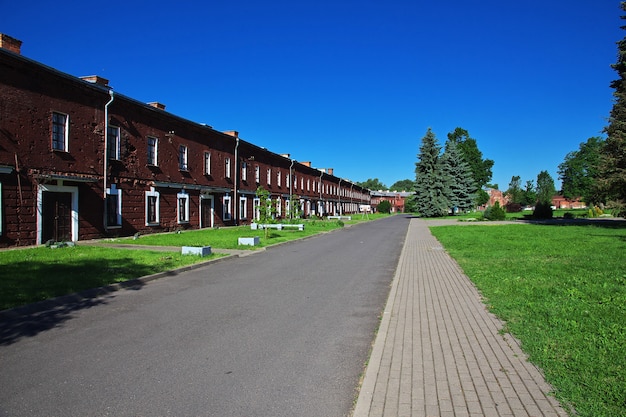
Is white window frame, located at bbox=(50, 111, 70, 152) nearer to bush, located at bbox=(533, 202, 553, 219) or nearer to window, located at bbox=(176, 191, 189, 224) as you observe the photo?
window, located at bbox=(176, 191, 189, 224)

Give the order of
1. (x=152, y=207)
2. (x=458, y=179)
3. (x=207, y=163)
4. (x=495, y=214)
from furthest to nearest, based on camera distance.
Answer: (x=458, y=179) → (x=495, y=214) → (x=207, y=163) → (x=152, y=207)

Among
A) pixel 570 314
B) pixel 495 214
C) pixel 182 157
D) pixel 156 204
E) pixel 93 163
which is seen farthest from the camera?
pixel 495 214

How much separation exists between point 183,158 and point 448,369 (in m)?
25.1

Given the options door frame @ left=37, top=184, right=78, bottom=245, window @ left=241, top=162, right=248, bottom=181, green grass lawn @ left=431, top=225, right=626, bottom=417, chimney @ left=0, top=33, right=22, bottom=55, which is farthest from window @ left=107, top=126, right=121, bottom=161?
green grass lawn @ left=431, top=225, right=626, bottom=417

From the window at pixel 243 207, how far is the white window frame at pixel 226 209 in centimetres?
195

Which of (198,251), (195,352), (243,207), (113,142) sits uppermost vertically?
(113,142)

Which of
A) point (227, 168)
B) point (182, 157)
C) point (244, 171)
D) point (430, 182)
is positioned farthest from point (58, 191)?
point (430, 182)

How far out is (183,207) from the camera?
26266 millimetres

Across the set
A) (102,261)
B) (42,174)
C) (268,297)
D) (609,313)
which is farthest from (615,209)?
(42,174)

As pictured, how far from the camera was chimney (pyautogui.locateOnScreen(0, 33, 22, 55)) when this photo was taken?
53.0 ft

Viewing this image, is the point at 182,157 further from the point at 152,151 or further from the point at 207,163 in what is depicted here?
the point at 152,151

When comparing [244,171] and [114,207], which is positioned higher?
[244,171]

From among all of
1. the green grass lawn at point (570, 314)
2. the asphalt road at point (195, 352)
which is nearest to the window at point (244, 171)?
the green grass lawn at point (570, 314)

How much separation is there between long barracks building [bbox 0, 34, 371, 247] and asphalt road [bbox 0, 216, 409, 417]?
10.8m
